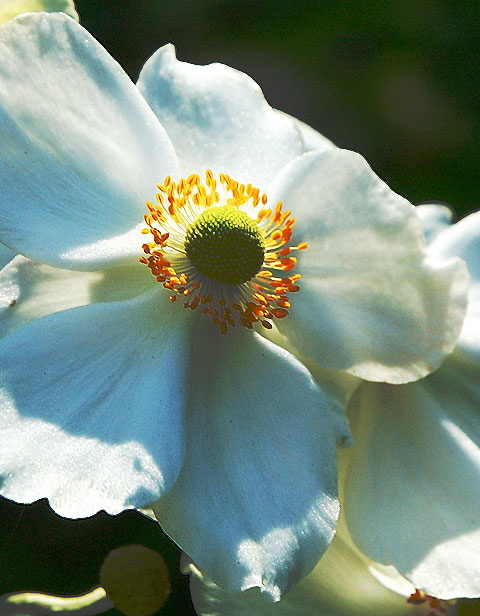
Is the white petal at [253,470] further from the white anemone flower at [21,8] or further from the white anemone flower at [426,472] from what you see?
the white anemone flower at [21,8]

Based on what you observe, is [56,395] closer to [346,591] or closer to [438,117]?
[346,591]

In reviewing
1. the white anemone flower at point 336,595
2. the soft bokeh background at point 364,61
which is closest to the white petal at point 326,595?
the white anemone flower at point 336,595

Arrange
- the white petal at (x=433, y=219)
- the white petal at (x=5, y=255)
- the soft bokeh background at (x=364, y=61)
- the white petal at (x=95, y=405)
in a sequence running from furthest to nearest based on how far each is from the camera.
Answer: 1. the soft bokeh background at (x=364, y=61)
2. the white petal at (x=433, y=219)
3. the white petal at (x=5, y=255)
4. the white petal at (x=95, y=405)

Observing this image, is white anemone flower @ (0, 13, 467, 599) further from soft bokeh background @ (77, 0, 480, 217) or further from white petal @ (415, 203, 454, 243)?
soft bokeh background @ (77, 0, 480, 217)

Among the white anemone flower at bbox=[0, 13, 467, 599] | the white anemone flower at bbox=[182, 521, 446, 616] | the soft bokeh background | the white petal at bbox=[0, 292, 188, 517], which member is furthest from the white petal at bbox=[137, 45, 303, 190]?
the soft bokeh background

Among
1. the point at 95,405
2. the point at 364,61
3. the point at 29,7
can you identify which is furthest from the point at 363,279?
the point at 364,61

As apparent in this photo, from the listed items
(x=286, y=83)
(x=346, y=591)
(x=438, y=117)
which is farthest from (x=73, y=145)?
(x=438, y=117)
